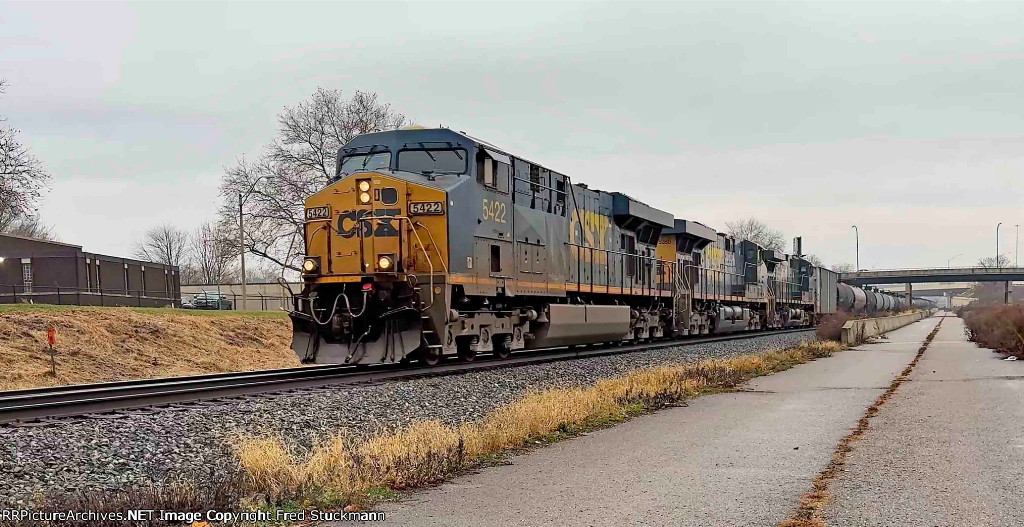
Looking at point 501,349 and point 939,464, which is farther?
point 501,349

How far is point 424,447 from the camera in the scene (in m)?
7.31

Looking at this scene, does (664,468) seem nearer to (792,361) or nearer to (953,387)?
(953,387)

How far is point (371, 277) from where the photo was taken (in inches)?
574

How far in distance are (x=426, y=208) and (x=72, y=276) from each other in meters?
30.2

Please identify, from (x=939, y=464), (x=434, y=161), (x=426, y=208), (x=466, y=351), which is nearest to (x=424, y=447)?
(x=939, y=464)

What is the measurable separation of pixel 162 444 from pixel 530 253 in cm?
1120

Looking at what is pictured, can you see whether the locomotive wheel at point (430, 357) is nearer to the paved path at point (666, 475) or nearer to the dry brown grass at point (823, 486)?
the paved path at point (666, 475)

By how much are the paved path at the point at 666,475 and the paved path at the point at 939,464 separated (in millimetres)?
374

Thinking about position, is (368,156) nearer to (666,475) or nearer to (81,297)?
(666,475)

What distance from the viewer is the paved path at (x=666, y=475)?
5.47 meters

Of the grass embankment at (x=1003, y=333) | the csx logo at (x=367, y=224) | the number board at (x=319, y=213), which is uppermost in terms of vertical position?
the number board at (x=319, y=213)

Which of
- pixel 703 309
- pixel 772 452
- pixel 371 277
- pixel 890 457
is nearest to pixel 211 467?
pixel 772 452

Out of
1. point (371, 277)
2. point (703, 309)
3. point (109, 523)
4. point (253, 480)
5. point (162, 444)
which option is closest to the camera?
point (109, 523)

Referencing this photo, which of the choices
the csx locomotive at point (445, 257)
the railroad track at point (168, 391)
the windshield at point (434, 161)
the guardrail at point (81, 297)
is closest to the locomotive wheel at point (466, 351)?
the csx locomotive at point (445, 257)
